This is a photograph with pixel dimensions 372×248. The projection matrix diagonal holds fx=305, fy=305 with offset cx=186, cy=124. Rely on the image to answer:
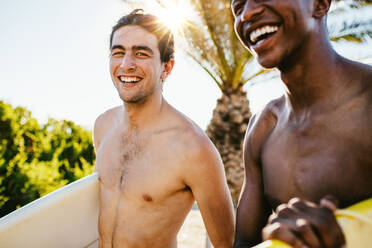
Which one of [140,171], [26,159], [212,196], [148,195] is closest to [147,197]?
[148,195]

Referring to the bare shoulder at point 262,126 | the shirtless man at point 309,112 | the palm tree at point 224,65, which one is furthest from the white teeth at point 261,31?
the palm tree at point 224,65

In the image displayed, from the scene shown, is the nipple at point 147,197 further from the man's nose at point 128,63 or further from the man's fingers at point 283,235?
the man's fingers at point 283,235

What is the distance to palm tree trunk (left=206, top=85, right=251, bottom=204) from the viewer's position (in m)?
6.78

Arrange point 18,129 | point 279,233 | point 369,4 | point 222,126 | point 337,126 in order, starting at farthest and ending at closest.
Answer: point 222,126 < point 18,129 < point 369,4 < point 337,126 < point 279,233

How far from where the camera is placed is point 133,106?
2.46 meters

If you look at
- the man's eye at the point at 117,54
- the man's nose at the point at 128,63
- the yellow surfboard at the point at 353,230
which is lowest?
the yellow surfboard at the point at 353,230

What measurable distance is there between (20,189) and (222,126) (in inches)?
163

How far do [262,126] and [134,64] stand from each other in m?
1.24

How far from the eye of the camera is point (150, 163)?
7.32ft

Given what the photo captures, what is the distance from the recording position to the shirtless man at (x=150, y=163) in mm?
2055

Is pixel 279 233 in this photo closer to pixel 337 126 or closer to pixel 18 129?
pixel 337 126

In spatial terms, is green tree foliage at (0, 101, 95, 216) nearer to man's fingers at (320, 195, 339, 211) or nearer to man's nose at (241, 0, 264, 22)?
man's nose at (241, 0, 264, 22)

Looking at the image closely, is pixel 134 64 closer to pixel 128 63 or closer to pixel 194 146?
pixel 128 63

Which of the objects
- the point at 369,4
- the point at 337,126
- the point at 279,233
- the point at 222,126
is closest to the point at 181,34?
the point at 222,126
